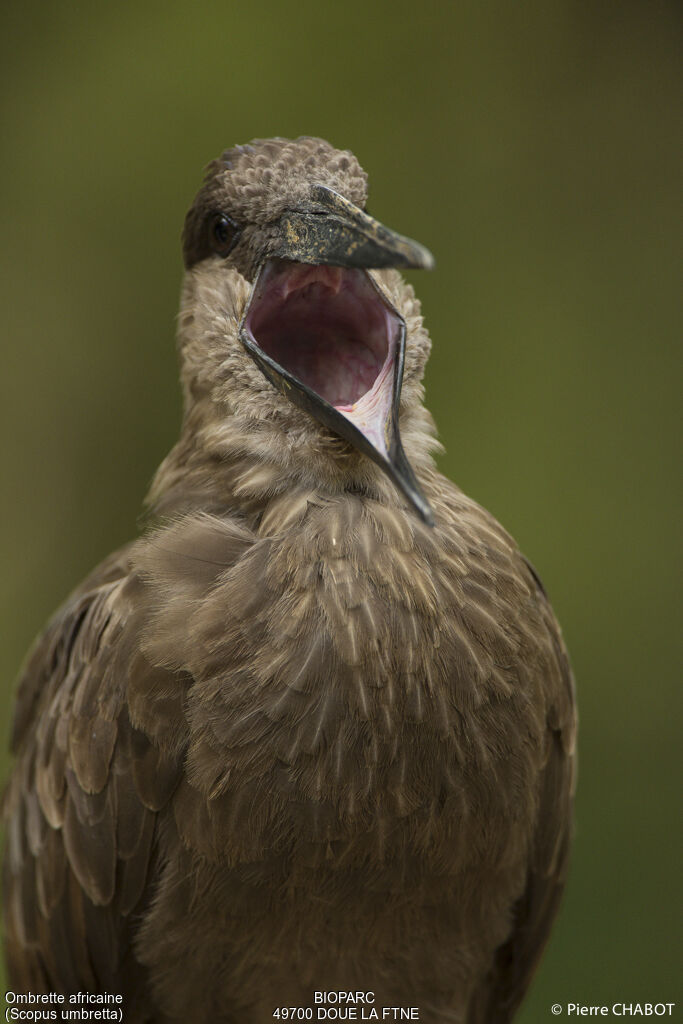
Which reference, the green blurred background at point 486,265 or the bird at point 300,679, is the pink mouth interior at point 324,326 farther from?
the green blurred background at point 486,265

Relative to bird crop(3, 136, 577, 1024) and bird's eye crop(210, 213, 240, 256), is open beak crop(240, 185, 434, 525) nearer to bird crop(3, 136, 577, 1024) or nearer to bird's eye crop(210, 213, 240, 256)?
bird crop(3, 136, 577, 1024)

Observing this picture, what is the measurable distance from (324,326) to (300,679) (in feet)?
2.10

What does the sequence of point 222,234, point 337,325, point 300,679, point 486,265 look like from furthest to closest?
point 486,265 < point 222,234 < point 337,325 < point 300,679

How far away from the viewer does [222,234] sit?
2291mm

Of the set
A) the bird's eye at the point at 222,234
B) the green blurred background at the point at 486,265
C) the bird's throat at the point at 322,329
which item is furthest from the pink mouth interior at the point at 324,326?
the green blurred background at the point at 486,265

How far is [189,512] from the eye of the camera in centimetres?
215

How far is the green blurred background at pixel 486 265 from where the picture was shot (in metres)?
4.31

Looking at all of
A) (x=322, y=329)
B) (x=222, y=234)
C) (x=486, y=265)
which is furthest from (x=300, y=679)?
(x=486, y=265)

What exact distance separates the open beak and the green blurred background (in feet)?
7.15

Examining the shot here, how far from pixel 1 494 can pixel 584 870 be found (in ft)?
8.80

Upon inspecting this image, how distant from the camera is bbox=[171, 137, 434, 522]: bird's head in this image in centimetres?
194

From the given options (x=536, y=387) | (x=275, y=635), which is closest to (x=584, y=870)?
(x=536, y=387)

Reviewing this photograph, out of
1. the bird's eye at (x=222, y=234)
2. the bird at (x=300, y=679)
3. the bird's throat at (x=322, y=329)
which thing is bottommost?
the bird at (x=300, y=679)

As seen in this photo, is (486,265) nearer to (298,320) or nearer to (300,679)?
(298,320)
